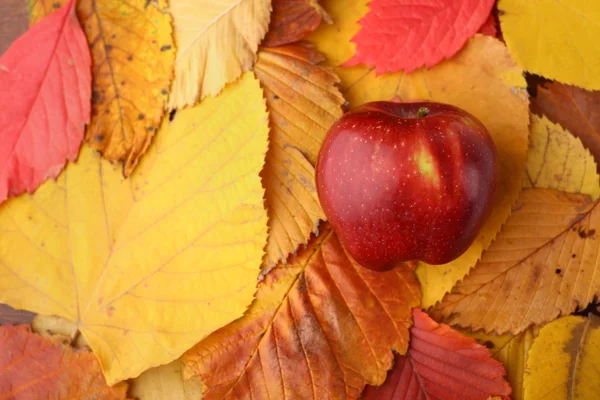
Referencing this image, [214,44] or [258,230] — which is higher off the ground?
[214,44]

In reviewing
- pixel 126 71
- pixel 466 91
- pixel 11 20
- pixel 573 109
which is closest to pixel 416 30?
pixel 466 91

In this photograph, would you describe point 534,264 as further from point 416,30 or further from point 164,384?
point 164,384

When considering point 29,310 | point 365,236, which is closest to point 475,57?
point 365,236

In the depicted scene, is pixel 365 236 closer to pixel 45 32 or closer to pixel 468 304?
pixel 468 304

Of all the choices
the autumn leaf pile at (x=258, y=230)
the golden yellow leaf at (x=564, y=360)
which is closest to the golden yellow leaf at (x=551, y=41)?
the autumn leaf pile at (x=258, y=230)

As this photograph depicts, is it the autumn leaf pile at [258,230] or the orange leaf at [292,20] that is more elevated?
the orange leaf at [292,20]

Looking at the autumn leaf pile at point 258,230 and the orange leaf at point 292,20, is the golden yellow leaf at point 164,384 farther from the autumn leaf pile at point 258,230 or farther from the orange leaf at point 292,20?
the orange leaf at point 292,20

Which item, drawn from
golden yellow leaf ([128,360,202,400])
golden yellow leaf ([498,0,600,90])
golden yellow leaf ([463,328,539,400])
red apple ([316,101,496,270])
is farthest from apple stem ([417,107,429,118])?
golden yellow leaf ([128,360,202,400])
